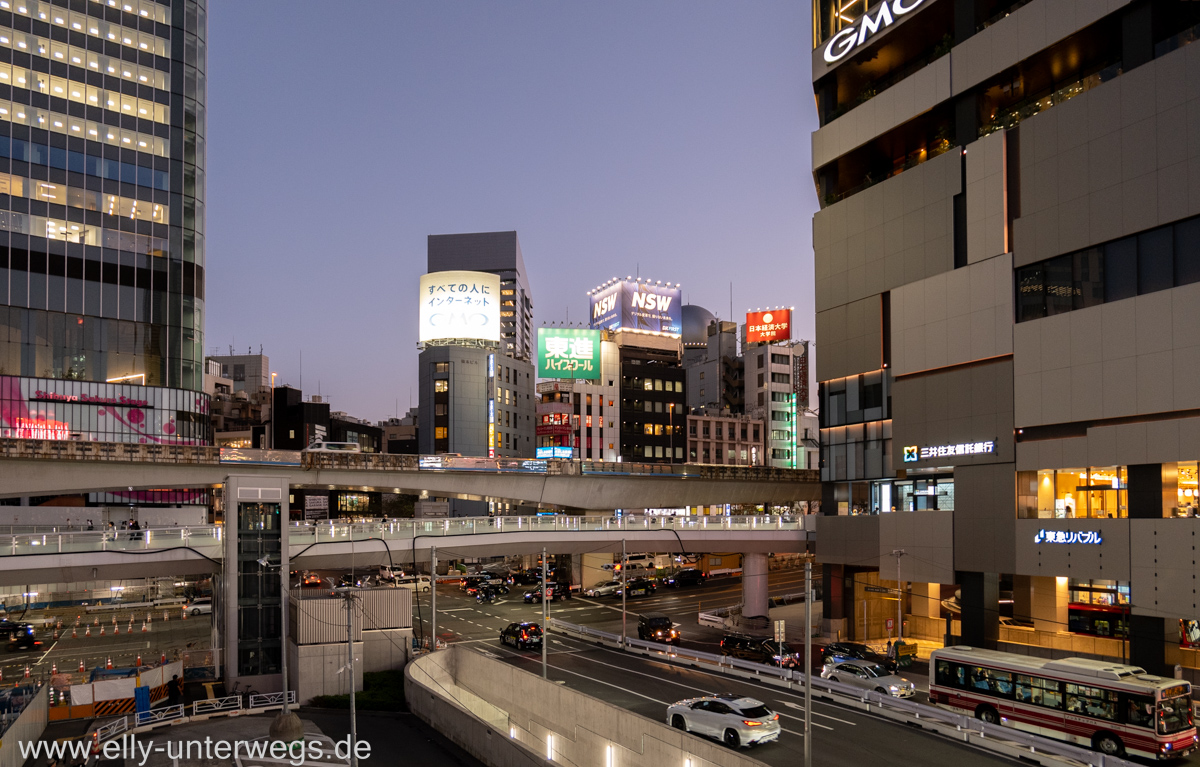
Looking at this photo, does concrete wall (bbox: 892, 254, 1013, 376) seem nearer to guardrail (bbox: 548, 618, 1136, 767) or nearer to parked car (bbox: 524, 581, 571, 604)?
guardrail (bbox: 548, 618, 1136, 767)

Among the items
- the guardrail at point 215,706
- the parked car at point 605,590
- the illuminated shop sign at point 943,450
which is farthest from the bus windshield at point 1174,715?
the parked car at point 605,590

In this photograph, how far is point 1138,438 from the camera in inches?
1588

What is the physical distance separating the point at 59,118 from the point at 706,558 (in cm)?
8257

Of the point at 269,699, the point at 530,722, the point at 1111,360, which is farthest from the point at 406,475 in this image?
the point at 1111,360

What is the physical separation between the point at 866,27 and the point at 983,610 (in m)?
Result: 36.6

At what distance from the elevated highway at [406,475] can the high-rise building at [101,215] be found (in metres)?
19.7

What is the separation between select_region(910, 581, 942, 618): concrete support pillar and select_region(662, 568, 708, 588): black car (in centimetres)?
3167

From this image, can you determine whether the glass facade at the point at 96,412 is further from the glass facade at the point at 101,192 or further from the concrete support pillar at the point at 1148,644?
the concrete support pillar at the point at 1148,644

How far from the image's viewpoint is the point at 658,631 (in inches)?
2178

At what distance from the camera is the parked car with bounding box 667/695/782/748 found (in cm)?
2873

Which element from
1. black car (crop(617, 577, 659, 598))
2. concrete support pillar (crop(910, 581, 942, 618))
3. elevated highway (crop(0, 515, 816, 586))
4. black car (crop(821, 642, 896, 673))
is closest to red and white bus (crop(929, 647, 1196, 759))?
black car (crop(821, 642, 896, 673))

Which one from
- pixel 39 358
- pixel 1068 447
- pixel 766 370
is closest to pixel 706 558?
pixel 766 370

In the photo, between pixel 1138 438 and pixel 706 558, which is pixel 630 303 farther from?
pixel 1138 438

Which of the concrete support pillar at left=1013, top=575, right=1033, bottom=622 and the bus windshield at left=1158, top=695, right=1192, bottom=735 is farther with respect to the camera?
the concrete support pillar at left=1013, top=575, right=1033, bottom=622
